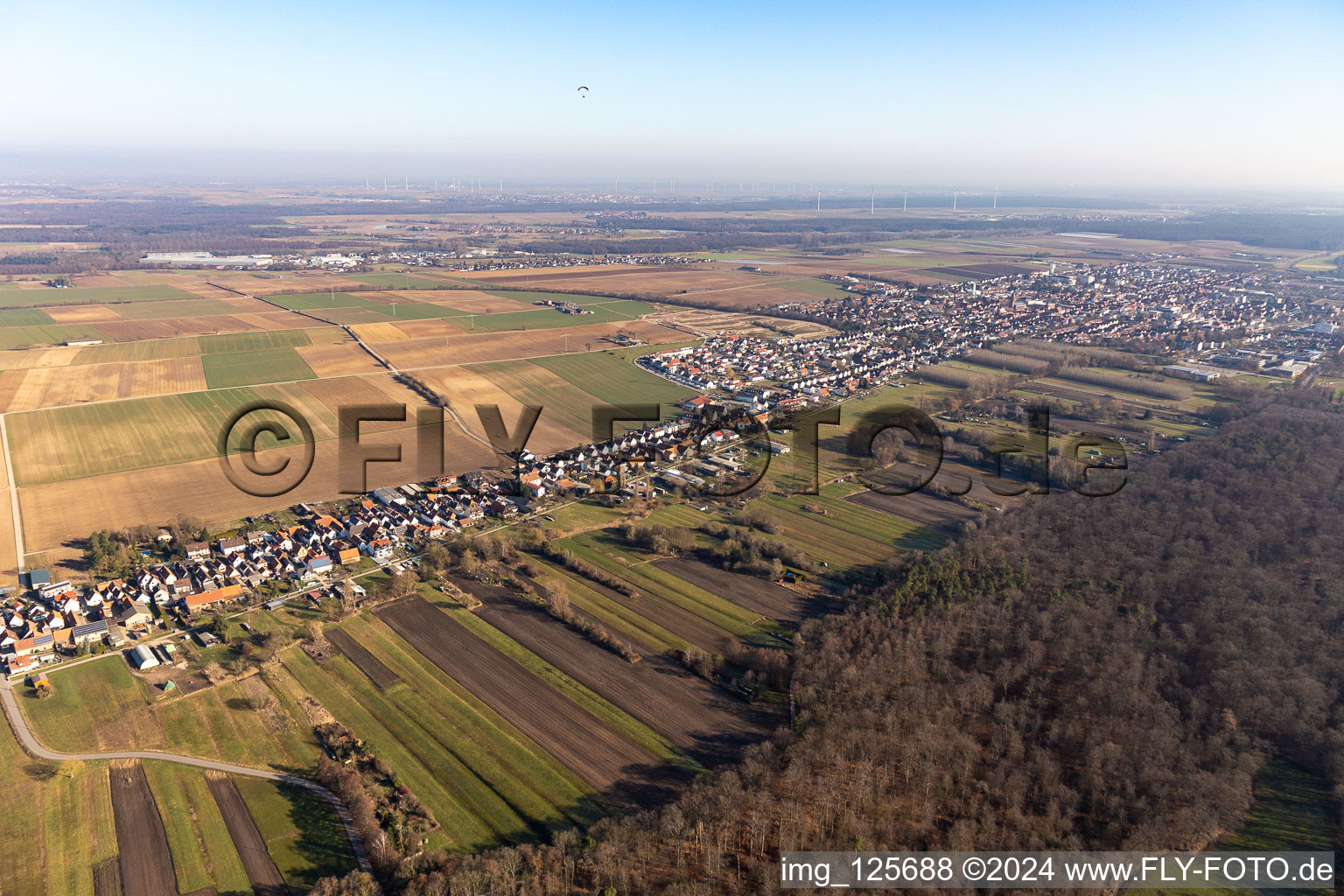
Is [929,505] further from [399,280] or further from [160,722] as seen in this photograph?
[399,280]

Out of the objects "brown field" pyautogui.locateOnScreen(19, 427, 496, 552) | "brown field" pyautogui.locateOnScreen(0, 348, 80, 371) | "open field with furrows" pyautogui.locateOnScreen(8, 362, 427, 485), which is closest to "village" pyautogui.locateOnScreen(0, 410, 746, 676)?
"brown field" pyautogui.locateOnScreen(19, 427, 496, 552)

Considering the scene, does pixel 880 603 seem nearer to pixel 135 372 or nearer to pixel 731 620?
pixel 731 620

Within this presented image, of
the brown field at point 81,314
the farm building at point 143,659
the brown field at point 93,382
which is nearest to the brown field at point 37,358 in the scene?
the brown field at point 93,382

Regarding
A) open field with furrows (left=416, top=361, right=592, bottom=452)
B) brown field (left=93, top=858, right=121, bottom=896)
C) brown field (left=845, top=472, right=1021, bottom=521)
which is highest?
open field with furrows (left=416, top=361, right=592, bottom=452)

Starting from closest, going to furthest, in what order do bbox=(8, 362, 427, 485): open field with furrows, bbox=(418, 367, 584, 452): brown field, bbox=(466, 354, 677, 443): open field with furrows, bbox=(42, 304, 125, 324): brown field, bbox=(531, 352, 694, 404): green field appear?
bbox=(8, 362, 427, 485): open field with furrows, bbox=(418, 367, 584, 452): brown field, bbox=(466, 354, 677, 443): open field with furrows, bbox=(531, 352, 694, 404): green field, bbox=(42, 304, 125, 324): brown field

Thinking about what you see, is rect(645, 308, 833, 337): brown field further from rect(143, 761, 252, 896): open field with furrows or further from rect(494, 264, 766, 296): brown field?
rect(143, 761, 252, 896): open field with furrows

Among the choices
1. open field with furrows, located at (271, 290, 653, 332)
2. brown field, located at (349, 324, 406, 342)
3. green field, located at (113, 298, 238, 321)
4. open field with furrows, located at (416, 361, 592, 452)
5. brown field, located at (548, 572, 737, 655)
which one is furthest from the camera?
open field with furrows, located at (271, 290, 653, 332)

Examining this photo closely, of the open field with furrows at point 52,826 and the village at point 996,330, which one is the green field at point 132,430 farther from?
the village at point 996,330
